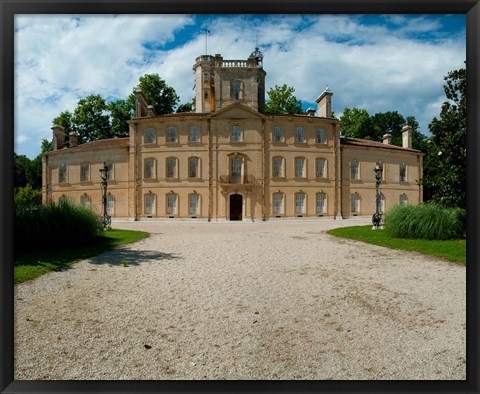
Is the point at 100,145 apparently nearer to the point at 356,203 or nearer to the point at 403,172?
the point at 356,203

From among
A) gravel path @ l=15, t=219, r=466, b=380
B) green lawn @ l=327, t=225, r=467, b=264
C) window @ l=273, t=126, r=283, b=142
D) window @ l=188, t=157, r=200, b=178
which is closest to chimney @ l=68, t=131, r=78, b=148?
window @ l=188, t=157, r=200, b=178

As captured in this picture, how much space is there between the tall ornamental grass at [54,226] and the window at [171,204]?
15025 millimetres

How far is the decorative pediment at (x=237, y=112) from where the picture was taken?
953 inches

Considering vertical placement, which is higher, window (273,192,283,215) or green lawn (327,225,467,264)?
window (273,192,283,215)

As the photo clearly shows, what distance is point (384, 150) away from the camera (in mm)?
26312

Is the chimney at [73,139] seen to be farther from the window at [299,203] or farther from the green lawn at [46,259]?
the green lawn at [46,259]

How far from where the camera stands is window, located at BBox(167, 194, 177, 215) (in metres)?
24.4

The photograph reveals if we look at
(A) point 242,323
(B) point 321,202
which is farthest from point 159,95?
(A) point 242,323

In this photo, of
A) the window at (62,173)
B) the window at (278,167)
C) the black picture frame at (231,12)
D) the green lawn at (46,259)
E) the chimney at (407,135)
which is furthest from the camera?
the chimney at (407,135)

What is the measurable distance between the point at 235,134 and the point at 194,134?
374 centimetres

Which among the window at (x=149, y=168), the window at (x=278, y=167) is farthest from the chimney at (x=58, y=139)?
the window at (x=278, y=167)

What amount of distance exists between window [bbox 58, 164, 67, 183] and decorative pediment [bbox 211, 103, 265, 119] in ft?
51.5

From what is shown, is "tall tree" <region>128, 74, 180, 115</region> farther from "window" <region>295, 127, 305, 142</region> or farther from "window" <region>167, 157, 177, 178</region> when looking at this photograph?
"window" <region>295, 127, 305, 142</region>

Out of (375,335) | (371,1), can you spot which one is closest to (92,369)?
(375,335)
